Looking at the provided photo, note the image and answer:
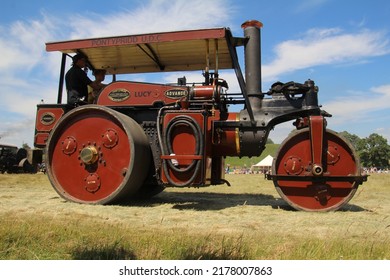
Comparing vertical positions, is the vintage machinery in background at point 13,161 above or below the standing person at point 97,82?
below

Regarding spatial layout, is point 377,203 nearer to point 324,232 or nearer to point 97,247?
point 324,232

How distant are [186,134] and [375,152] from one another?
90.1 m

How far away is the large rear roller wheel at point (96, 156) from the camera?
684 centimetres

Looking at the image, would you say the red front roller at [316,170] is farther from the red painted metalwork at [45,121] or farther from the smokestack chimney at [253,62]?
the red painted metalwork at [45,121]

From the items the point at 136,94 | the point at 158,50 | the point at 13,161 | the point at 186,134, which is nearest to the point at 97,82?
the point at 136,94

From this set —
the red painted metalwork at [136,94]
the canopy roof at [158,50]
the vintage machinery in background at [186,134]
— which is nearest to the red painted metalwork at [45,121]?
the vintage machinery in background at [186,134]

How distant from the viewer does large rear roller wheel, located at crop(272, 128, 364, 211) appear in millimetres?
6395

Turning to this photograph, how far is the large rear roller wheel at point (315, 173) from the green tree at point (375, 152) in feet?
286

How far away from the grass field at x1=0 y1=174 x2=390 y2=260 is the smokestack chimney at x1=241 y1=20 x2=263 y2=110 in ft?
6.65

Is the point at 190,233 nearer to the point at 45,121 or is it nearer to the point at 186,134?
the point at 186,134

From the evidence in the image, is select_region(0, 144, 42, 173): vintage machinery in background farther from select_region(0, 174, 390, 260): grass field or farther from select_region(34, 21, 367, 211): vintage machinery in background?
select_region(0, 174, 390, 260): grass field

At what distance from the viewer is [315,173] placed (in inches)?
251

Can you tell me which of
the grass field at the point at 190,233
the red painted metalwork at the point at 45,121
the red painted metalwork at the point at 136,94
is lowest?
the grass field at the point at 190,233

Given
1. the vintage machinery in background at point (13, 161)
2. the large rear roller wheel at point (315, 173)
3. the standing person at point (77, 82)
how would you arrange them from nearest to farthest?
the large rear roller wheel at point (315, 173)
the standing person at point (77, 82)
the vintage machinery in background at point (13, 161)
